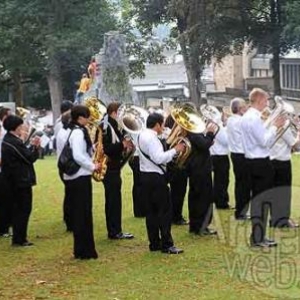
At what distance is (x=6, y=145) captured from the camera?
9703mm

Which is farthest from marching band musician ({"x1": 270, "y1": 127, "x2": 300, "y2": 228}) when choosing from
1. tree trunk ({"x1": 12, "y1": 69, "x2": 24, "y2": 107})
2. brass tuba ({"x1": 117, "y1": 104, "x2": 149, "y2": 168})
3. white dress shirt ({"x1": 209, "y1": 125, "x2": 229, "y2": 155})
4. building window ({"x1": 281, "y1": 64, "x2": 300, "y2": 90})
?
building window ({"x1": 281, "y1": 64, "x2": 300, "y2": 90})

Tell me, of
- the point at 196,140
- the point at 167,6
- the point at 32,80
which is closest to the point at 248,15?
the point at 167,6

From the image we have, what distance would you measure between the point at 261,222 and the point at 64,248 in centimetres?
262

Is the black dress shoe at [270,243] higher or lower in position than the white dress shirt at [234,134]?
lower

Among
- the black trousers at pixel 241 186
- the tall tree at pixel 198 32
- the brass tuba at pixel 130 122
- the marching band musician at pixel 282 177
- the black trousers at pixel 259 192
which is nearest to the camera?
the black trousers at pixel 259 192

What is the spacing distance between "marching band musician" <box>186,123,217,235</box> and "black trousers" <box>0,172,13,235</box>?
8.29 ft

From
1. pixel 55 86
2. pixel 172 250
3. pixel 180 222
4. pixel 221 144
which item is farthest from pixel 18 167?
pixel 55 86

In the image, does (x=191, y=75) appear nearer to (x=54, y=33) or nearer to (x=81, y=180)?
(x=54, y=33)

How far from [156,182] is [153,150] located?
46 centimetres

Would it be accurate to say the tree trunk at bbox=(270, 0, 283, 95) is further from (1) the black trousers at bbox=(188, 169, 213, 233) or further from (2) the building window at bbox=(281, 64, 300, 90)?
(1) the black trousers at bbox=(188, 169, 213, 233)

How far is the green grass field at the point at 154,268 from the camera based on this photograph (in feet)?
24.3

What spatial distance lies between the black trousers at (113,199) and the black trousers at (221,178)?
2.61m

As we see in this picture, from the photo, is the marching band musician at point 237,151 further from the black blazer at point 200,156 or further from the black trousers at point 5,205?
the black trousers at point 5,205

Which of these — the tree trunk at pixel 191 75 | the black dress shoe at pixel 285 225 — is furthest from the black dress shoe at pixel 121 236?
the tree trunk at pixel 191 75
